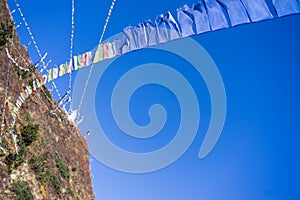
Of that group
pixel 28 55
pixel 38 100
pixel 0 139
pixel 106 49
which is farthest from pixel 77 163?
pixel 106 49

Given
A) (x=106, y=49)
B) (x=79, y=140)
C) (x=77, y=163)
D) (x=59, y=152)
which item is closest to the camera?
(x=106, y=49)

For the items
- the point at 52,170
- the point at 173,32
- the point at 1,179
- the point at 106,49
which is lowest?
the point at 1,179

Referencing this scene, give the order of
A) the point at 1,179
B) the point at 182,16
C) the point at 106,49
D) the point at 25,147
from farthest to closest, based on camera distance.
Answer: the point at 25,147
the point at 1,179
the point at 106,49
the point at 182,16

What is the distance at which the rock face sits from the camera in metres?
20.6

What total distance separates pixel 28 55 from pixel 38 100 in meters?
6.71

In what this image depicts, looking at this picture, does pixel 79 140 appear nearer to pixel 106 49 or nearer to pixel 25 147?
pixel 25 147

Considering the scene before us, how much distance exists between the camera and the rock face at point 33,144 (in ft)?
67.6

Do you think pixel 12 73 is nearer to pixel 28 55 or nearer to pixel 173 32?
pixel 28 55

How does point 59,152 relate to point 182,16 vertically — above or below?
above

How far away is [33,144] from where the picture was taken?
25.6 meters

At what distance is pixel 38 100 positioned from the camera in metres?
32.3

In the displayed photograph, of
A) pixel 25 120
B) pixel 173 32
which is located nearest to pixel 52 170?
pixel 25 120

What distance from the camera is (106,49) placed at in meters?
15.3

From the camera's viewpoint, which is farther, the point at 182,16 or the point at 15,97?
the point at 15,97
